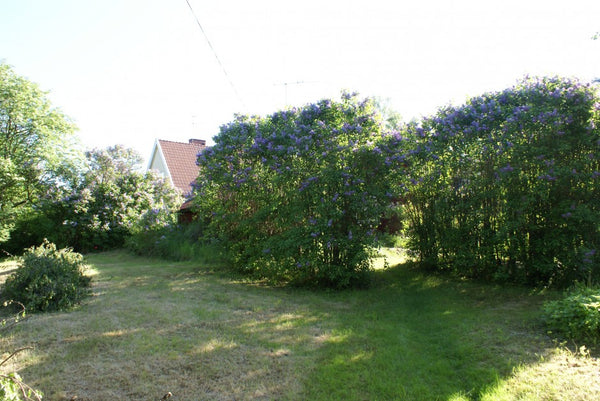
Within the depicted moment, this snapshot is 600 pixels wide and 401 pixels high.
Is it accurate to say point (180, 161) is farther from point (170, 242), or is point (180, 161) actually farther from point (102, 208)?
point (170, 242)

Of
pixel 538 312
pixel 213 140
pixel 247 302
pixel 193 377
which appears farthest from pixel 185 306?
pixel 538 312

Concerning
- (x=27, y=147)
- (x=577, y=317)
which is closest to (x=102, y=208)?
(x=27, y=147)

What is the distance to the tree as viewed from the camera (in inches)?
584

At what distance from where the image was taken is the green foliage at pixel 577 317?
4113 mm

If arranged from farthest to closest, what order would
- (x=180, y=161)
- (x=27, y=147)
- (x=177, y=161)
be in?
(x=180, y=161), (x=177, y=161), (x=27, y=147)

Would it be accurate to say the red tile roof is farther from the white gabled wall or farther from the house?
the white gabled wall

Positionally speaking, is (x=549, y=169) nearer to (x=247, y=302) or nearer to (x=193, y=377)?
(x=247, y=302)

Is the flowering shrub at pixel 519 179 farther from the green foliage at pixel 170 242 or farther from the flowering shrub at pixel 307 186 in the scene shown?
the green foliage at pixel 170 242

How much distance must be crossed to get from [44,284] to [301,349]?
4.14 m

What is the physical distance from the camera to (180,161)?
81.9ft

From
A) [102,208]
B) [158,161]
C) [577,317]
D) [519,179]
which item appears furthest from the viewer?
[158,161]

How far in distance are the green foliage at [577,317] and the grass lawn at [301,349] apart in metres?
0.22

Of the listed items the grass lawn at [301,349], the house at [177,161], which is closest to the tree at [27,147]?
the house at [177,161]

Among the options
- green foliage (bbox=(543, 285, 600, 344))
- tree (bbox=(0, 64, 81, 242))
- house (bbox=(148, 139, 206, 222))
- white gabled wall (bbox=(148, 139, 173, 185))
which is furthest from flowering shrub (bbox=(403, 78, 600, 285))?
white gabled wall (bbox=(148, 139, 173, 185))
